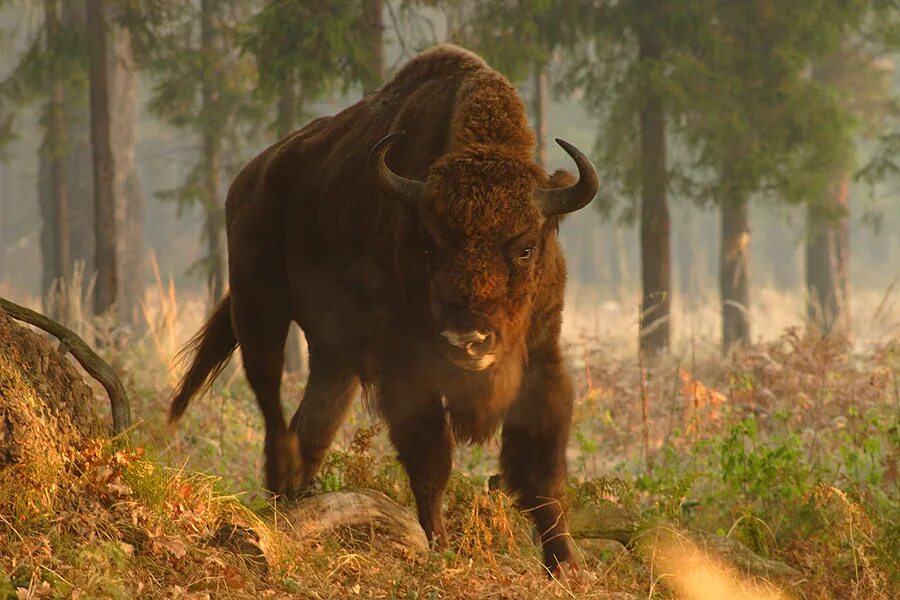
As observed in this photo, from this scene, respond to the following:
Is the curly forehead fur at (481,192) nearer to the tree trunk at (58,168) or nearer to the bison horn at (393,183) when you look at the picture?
the bison horn at (393,183)

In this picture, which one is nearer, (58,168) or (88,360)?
(88,360)

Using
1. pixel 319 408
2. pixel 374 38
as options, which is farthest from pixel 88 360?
pixel 374 38

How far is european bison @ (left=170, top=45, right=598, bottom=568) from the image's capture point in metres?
5.00

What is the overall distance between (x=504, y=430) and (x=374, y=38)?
6773mm

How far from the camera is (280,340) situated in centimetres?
685

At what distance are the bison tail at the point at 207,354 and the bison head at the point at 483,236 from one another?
2396 mm

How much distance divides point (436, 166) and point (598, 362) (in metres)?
6.59

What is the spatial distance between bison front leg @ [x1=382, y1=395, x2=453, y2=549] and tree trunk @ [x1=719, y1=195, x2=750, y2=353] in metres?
9.37

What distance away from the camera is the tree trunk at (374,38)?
11.3 metres

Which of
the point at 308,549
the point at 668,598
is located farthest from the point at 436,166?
the point at 668,598

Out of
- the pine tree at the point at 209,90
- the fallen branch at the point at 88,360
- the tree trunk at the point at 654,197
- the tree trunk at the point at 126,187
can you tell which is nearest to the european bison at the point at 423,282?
the fallen branch at the point at 88,360

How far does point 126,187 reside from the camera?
20406mm

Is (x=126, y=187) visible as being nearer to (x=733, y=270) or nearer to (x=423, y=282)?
(x=733, y=270)

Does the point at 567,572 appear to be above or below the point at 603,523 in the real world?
above
